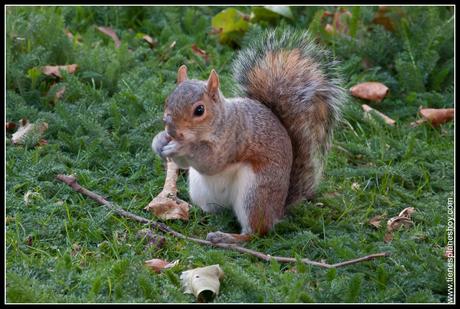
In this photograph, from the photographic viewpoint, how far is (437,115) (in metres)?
3.60

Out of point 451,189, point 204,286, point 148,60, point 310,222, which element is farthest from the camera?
point 148,60

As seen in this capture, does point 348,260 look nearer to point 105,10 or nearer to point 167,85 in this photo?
point 167,85

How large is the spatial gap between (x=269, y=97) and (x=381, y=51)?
46.9 inches

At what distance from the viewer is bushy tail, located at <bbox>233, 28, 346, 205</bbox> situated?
295cm

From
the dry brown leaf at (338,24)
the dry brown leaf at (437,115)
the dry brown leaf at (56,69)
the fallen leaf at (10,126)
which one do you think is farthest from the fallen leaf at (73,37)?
Result: the dry brown leaf at (437,115)

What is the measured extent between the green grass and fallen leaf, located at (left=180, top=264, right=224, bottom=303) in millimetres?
27

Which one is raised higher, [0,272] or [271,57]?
[271,57]

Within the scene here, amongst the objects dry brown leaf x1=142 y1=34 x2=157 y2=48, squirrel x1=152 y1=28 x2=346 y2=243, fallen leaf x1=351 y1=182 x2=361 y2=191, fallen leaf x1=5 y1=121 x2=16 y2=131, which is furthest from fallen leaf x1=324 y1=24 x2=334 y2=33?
fallen leaf x1=5 y1=121 x2=16 y2=131

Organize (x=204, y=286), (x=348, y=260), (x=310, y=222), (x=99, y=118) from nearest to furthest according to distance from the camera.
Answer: (x=204, y=286), (x=348, y=260), (x=310, y=222), (x=99, y=118)

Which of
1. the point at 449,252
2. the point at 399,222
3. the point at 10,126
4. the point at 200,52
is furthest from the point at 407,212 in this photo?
the point at 10,126

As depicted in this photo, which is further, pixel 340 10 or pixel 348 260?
pixel 340 10

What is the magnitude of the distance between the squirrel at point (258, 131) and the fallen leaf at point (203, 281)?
0.33 m

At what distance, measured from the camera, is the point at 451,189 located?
10.2 ft

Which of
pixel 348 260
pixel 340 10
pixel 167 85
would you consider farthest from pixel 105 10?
pixel 348 260
